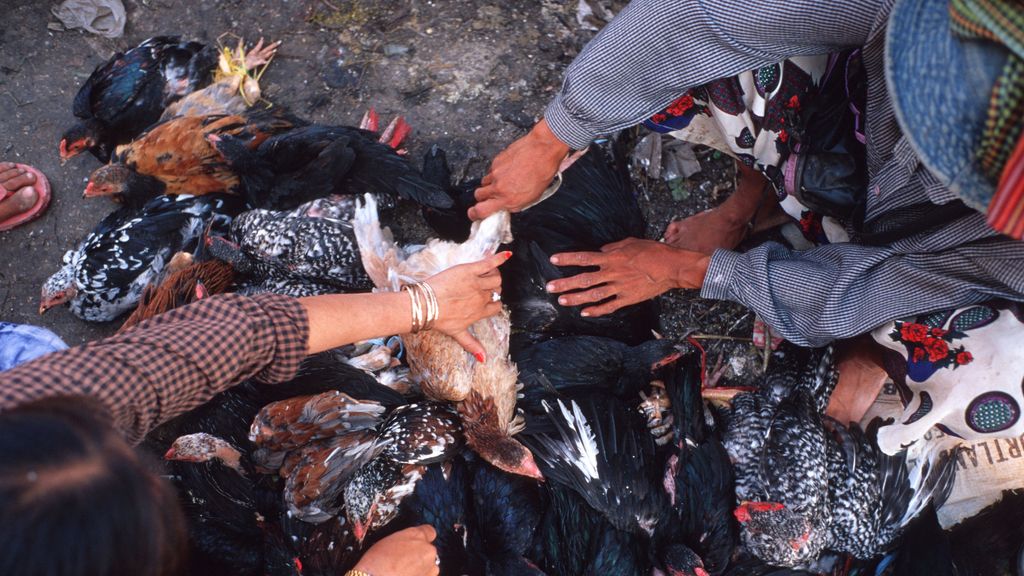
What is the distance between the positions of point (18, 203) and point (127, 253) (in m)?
0.84

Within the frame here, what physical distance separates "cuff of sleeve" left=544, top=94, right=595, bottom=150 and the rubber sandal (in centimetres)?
268

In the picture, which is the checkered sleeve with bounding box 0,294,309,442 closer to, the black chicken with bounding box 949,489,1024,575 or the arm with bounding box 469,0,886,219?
the arm with bounding box 469,0,886,219

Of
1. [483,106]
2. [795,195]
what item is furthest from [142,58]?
[795,195]

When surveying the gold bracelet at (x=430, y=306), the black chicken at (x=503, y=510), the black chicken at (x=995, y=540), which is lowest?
the black chicken at (x=995, y=540)

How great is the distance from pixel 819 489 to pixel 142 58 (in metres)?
3.41

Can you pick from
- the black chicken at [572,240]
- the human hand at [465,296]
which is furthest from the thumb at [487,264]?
the black chicken at [572,240]

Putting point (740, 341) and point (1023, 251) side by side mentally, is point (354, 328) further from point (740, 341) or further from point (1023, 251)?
point (740, 341)

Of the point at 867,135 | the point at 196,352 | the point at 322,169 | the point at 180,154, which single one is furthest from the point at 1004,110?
the point at 180,154

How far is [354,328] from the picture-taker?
5.98 feet

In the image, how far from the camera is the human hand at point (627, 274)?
241cm

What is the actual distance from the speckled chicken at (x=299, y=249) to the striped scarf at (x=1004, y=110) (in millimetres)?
2020

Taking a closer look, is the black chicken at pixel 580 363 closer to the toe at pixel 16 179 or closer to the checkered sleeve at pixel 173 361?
the checkered sleeve at pixel 173 361

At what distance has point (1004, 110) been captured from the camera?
119 centimetres

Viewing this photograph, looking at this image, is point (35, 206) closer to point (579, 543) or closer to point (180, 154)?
point (180, 154)
